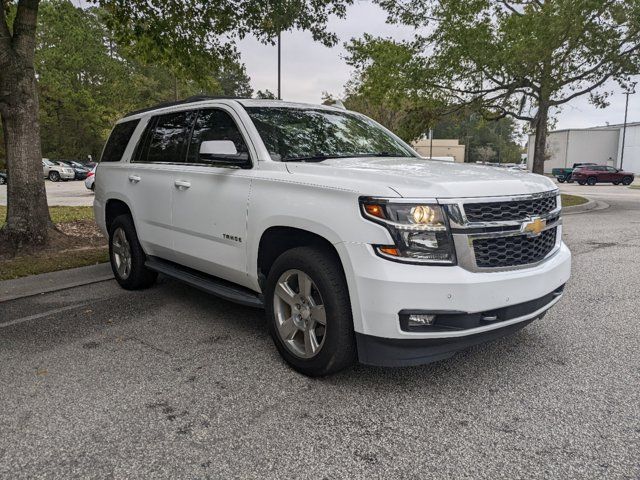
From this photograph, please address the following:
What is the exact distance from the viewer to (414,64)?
50.7 feet

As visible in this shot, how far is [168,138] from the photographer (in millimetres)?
4855

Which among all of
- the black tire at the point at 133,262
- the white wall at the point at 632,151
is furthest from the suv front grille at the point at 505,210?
the white wall at the point at 632,151

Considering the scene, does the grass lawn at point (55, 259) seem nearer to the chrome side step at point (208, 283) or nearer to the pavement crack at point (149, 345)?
the chrome side step at point (208, 283)

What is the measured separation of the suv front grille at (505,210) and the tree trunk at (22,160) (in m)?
6.57

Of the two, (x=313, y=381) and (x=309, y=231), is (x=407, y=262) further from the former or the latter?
(x=313, y=381)

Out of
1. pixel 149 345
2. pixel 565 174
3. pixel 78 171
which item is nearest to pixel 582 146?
pixel 565 174

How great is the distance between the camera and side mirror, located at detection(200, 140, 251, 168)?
3670 mm

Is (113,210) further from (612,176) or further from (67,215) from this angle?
(612,176)

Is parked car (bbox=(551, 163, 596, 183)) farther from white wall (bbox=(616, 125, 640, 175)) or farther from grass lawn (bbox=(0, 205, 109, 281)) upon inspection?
grass lawn (bbox=(0, 205, 109, 281))

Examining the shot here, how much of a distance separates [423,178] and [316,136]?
1.43 m

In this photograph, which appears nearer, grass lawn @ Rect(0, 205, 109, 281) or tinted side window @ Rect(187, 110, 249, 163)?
tinted side window @ Rect(187, 110, 249, 163)

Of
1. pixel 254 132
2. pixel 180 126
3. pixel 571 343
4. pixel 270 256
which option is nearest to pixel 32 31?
pixel 180 126

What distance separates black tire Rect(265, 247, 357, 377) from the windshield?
924mm

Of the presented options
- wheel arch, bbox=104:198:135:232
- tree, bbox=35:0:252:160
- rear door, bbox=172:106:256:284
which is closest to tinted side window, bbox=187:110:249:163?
rear door, bbox=172:106:256:284
